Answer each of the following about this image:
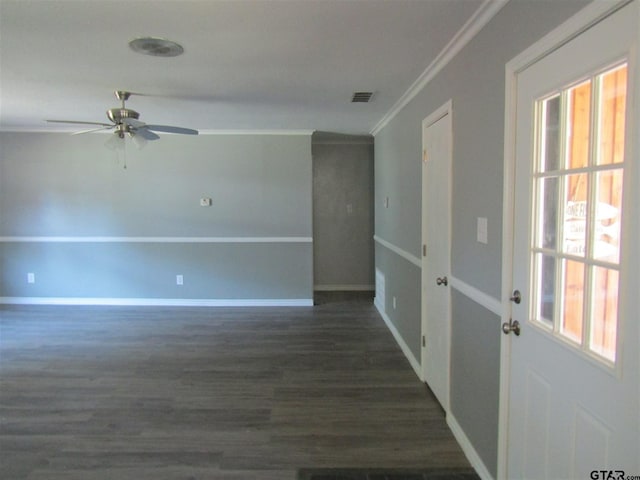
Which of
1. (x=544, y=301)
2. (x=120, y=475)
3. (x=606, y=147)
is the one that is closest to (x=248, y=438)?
(x=120, y=475)

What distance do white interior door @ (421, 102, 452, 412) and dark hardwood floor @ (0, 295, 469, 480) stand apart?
26 cm

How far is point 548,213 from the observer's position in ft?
5.21

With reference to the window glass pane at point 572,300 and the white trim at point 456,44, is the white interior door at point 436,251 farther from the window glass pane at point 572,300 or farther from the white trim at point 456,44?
the window glass pane at point 572,300

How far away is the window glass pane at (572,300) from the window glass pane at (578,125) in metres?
0.35

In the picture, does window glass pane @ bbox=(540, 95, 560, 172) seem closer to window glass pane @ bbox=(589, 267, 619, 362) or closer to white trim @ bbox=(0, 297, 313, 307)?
window glass pane @ bbox=(589, 267, 619, 362)

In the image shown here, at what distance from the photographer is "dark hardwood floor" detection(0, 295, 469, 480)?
2.38m

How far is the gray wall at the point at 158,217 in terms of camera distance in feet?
18.8

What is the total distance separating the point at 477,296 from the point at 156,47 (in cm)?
236

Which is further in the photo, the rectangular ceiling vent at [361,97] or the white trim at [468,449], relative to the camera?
the rectangular ceiling vent at [361,97]

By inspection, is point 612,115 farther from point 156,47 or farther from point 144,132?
point 144,132

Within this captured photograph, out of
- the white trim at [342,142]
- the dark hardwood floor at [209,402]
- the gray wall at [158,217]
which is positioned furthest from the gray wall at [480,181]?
the white trim at [342,142]

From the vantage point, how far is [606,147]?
4.15ft

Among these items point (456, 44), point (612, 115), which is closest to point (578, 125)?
point (612, 115)

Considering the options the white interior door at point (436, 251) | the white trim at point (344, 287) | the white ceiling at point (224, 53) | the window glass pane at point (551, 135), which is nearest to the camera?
the window glass pane at point (551, 135)
